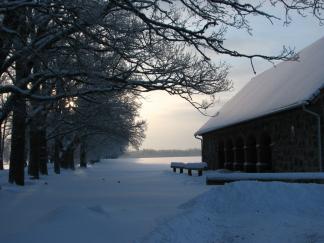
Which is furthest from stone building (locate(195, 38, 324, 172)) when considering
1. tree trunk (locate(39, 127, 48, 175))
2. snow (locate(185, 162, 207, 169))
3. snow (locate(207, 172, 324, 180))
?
tree trunk (locate(39, 127, 48, 175))

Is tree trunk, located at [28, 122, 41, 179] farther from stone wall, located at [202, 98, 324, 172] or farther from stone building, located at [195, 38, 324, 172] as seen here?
stone wall, located at [202, 98, 324, 172]

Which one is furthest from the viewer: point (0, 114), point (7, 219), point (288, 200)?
point (0, 114)

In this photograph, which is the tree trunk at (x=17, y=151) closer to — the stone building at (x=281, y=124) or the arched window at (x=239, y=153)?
the stone building at (x=281, y=124)

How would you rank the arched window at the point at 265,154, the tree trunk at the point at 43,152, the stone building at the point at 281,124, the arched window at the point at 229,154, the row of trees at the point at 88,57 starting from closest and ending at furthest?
the row of trees at the point at 88,57 → the stone building at the point at 281,124 → the arched window at the point at 265,154 → the tree trunk at the point at 43,152 → the arched window at the point at 229,154

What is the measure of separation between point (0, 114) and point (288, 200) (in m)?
7.57

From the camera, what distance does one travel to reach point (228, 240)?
8.48m

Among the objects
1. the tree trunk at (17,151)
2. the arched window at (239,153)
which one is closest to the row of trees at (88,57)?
the tree trunk at (17,151)

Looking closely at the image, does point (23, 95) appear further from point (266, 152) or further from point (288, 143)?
point (266, 152)

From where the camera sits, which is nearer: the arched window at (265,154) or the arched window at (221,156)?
the arched window at (265,154)

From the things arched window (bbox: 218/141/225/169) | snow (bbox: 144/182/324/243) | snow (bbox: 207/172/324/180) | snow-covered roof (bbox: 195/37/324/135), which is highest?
snow-covered roof (bbox: 195/37/324/135)

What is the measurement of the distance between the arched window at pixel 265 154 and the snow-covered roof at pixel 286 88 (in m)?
1.25

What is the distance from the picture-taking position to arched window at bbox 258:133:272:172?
2348 cm

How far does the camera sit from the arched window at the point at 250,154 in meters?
25.3

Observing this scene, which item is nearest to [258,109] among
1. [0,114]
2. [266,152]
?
[266,152]
